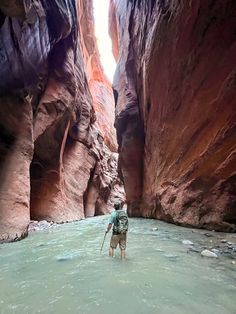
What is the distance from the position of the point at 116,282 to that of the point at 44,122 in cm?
948

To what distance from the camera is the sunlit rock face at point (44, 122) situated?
6734mm

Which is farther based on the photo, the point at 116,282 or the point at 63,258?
the point at 63,258

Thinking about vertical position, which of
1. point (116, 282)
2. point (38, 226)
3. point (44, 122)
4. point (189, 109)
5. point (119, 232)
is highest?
point (44, 122)

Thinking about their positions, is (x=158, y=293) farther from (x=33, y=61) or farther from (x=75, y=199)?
(x=75, y=199)

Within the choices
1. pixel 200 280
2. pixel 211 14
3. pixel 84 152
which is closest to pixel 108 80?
pixel 84 152

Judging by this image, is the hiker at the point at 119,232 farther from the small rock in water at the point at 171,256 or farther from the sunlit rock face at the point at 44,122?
the sunlit rock face at the point at 44,122

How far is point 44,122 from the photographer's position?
11438 mm

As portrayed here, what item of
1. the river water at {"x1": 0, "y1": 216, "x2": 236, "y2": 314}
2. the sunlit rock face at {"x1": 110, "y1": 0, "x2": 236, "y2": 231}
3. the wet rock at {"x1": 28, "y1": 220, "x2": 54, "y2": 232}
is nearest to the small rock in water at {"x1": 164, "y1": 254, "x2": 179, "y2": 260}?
the river water at {"x1": 0, "y1": 216, "x2": 236, "y2": 314}

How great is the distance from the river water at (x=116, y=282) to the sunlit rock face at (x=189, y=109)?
227cm

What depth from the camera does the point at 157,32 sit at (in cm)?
897

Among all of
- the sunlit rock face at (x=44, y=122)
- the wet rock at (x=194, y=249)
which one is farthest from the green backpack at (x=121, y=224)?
the sunlit rock face at (x=44, y=122)

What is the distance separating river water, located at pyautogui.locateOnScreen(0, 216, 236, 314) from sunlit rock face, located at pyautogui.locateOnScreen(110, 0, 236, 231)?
2.27 meters

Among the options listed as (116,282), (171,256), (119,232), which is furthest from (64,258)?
(171,256)

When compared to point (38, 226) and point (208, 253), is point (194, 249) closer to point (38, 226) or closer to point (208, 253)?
point (208, 253)
